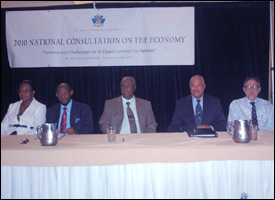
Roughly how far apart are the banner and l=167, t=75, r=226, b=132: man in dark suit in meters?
0.86

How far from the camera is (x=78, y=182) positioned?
1900 millimetres

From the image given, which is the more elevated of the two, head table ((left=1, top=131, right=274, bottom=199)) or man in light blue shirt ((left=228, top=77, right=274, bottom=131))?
man in light blue shirt ((left=228, top=77, right=274, bottom=131))

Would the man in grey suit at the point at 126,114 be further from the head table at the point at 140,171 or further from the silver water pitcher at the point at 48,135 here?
the head table at the point at 140,171

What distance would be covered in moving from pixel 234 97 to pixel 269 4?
1428 millimetres

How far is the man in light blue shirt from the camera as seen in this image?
329cm

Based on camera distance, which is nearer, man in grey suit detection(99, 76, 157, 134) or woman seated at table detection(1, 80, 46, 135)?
woman seated at table detection(1, 80, 46, 135)

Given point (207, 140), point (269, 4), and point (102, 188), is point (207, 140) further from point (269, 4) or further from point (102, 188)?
point (269, 4)

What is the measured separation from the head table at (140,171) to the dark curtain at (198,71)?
2448 millimetres

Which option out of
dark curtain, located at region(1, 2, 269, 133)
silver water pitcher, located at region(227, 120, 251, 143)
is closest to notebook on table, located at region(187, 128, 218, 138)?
silver water pitcher, located at region(227, 120, 251, 143)

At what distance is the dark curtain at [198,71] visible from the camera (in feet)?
13.6

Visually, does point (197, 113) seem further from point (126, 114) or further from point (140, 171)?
point (140, 171)

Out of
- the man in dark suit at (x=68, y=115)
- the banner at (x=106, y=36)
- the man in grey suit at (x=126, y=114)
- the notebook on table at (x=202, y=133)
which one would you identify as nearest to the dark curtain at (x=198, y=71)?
the banner at (x=106, y=36)

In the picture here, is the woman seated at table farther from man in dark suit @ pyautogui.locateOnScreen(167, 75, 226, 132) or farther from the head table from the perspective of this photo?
man in dark suit @ pyautogui.locateOnScreen(167, 75, 226, 132)

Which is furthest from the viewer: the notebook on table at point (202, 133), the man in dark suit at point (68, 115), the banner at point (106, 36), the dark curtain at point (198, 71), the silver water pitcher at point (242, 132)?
the dark curtain at point (198, 71)
